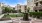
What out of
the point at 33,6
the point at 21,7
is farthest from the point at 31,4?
the point at 21,7

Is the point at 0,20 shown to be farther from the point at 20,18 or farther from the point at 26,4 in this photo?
the point at 26,4

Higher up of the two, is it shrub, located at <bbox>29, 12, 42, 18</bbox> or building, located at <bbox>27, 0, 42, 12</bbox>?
building, located at <bbox>27, 0, 42, 12</bbox>

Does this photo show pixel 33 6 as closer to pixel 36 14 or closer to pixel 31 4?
pixel 31 4

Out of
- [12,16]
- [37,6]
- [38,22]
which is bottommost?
[38,22]

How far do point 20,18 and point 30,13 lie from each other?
34 centimetres

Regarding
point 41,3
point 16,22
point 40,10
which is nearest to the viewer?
point 16,22

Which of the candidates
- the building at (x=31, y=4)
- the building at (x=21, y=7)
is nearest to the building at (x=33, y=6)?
the building at (x=31, y=4)

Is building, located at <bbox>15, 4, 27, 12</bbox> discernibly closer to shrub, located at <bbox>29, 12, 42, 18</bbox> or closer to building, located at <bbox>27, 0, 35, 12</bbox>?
building, located at <bbox>27, 0, 35, 12</bbox>

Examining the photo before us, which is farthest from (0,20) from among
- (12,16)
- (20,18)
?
(20,18)

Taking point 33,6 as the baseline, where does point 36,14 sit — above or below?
below

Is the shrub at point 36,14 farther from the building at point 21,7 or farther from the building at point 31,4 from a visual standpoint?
the building at point 21,7

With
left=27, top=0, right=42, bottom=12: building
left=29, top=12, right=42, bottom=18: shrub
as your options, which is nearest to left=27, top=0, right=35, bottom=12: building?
left=27, top=0, right=42, bottom=12: building

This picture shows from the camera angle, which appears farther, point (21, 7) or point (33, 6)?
point (33, 6)

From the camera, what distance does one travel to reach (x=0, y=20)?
3.14m
